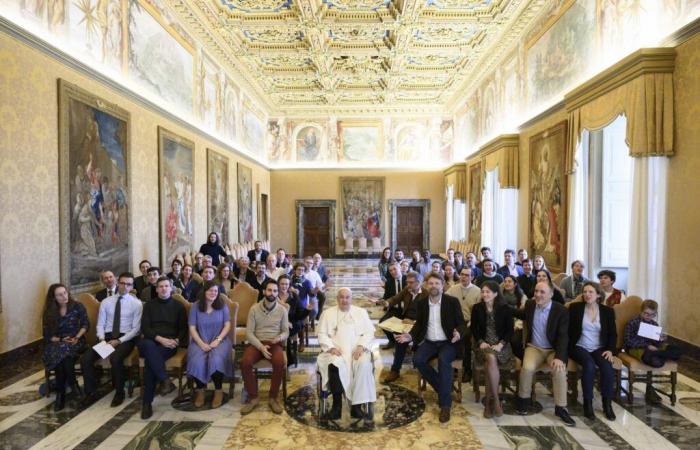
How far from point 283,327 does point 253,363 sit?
57cm

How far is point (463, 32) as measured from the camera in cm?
1285

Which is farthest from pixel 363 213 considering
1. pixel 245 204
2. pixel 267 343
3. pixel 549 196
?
pixel 267 343

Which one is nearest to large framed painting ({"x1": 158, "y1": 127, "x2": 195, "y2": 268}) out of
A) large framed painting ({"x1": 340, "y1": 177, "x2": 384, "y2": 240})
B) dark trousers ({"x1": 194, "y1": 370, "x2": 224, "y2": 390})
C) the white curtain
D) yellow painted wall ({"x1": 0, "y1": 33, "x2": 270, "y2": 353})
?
yellow painted wall ({"x1": 0, "y1": 33, "x2": 270, "y2": 353})

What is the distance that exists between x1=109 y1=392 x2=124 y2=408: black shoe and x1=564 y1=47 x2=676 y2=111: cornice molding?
8.51m

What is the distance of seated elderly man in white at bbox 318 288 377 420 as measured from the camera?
15.3 ft

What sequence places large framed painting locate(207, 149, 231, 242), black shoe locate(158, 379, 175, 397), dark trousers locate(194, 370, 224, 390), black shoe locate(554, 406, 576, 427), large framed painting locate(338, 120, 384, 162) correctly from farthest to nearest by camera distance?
large framed painting locate(338, 120, 384, 162)
large framed painting locate(207, 149, 231, 242)
black shoe locate(158, 379, 175, 397)
dark trousers locate(194, 370, 224, 390)
black shoe locate(554, 406, 576, 427)

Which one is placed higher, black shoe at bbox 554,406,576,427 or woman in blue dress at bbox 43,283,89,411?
woman in blue dress at bbox 43,283,89,411

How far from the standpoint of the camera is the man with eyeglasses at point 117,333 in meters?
5.02

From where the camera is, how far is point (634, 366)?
4.78m

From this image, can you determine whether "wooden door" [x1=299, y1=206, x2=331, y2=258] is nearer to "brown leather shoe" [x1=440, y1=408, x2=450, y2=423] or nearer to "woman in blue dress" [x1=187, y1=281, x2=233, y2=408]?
"woman in blue dress" [x1=187, y1=281, x2=233, y2=408]

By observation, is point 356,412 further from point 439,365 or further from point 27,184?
point 27,184

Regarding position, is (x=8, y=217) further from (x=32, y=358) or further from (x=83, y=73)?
(x=83, y=73)

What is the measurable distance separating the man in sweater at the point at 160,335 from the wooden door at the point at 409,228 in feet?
60.2

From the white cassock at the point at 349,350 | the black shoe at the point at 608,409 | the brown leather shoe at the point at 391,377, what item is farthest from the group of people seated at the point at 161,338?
the black shoe at the point at 608,409
